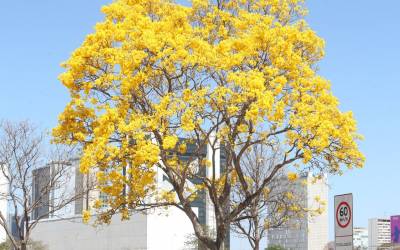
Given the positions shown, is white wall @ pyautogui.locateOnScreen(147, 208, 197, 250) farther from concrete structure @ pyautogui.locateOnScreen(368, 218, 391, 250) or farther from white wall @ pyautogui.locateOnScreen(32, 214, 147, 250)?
concrete structure @ pyautogui.locateOnScreen(368, 218, 391, 250)

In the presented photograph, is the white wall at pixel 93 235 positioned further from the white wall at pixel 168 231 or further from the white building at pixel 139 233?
the white wall at pixel 168 231

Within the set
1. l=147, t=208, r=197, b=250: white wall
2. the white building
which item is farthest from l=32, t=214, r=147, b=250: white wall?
l=147, t=208, r=197, b=250: white wall

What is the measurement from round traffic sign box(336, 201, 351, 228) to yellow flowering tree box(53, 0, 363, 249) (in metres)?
7.19

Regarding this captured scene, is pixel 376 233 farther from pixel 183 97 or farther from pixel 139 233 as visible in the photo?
pixel 183 97

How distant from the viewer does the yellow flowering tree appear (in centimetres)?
1819

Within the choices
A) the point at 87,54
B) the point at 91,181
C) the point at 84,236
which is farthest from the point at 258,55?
the point at 84,236

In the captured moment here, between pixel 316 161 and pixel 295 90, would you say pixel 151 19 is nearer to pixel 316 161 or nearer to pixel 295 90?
pixel 295 90

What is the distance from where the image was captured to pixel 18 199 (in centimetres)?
3156

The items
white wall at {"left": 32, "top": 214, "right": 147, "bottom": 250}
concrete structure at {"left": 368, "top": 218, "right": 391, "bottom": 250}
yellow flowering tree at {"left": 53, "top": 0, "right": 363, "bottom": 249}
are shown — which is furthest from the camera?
concrete structure at {"left": 368, "top": 218, "right": 391, "bottom": 250}

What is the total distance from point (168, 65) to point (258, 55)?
95.1 inches

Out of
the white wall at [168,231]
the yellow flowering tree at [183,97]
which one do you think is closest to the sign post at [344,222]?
the yellow flowering tree at [183,97]

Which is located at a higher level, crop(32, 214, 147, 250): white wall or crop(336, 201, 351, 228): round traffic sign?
crop(336, 201, 351, 228): round traffic sign

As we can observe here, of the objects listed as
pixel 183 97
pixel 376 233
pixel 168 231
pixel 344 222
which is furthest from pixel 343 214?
pixel 376 233

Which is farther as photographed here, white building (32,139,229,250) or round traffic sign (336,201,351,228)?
white building (32,139,229,250)
